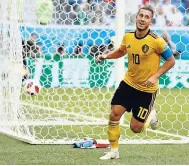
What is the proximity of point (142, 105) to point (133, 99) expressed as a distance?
0.13m

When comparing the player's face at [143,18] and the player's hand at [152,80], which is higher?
the player's face at [143,18]

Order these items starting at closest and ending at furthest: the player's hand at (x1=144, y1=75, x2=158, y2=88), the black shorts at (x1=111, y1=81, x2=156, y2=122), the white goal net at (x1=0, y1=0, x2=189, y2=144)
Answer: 1. the player's hand at (x1=144, y1=75, x2=158, y2=88)
2. the black shorts at (x1=111, y1=81, x2=156, y2=122)
3. the white goal net at (x1=0, y1=0, x2=189, y2=144)

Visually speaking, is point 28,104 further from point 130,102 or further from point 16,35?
point 130,102

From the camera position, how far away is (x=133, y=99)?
8.41m

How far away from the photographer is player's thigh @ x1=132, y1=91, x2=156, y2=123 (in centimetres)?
841

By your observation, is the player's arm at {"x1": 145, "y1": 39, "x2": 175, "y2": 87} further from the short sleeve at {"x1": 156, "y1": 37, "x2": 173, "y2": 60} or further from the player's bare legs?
the player's bare legs

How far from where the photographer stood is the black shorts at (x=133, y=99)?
8.36 metres

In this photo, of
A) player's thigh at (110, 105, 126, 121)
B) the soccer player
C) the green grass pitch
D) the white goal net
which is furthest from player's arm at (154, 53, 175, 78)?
the white goal net

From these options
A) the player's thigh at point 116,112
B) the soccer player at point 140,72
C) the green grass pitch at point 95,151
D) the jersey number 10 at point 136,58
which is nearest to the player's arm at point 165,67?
the soccer player at point 140,72

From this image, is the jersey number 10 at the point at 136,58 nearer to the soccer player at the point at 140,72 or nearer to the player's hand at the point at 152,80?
the soccer player at the point at 140,72

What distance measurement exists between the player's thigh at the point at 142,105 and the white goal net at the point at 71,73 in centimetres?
118

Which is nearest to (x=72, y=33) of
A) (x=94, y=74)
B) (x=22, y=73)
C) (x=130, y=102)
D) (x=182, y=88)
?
(x=94, y=74)

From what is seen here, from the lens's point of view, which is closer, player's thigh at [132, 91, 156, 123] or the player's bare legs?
the player's bare legs

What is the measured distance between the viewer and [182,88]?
15617 millimetres
